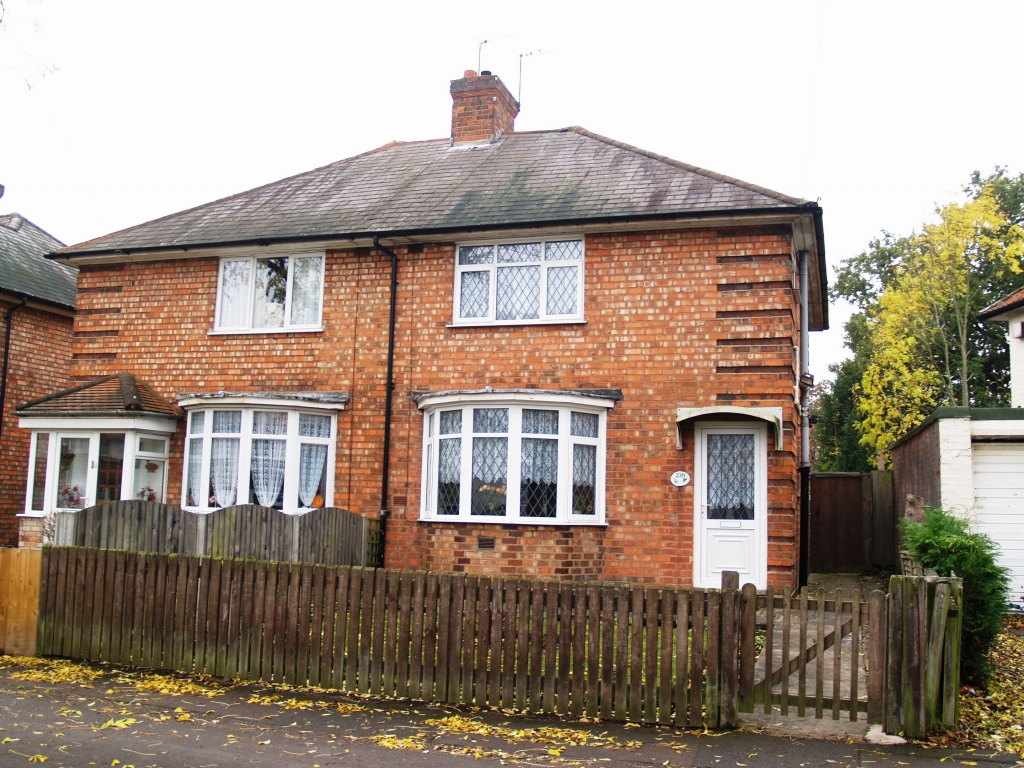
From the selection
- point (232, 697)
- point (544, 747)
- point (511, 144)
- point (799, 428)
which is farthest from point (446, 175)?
point (544, 747)

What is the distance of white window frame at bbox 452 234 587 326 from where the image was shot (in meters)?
13.8

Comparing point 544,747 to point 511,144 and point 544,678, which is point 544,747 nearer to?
point 544,678

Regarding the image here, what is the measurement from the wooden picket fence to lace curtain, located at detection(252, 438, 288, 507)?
490 centimetres

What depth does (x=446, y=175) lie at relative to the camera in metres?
16.5

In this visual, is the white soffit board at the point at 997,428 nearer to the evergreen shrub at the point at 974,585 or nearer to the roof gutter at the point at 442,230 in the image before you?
the roof gutter at the point at 442,230

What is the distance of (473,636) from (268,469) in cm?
756

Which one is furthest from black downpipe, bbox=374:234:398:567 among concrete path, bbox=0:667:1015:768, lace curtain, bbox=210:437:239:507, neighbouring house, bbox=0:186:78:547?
neighbouring house, bbox=0:186:78:547

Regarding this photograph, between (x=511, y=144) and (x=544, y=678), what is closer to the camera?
(x=544, y=678)

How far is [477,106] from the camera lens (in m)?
18.1

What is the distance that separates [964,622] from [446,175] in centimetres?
1138

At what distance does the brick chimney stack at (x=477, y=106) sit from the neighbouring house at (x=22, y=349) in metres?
8.63

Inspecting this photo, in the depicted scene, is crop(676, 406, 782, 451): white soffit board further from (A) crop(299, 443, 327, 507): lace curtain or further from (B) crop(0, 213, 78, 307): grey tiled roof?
(B) crop(0, 213, 78, 307): grey tiled roof

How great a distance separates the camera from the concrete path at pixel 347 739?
6.32 metres

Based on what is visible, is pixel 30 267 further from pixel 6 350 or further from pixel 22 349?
pixel 6 350
